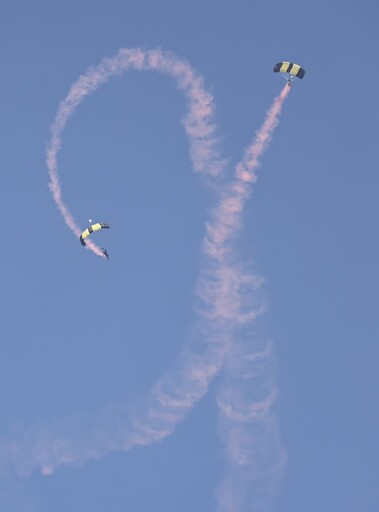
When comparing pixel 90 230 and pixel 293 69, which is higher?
pixel 293 69

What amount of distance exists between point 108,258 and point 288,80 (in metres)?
17.1

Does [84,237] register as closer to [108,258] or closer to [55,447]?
[108,258]

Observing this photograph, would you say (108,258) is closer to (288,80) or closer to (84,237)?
(84,237)

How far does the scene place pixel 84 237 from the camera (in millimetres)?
101312

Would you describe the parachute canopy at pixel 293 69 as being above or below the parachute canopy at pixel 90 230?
above

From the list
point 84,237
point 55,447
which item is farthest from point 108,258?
point 55,447

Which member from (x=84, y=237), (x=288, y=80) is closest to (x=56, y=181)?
(x=84, y=237)

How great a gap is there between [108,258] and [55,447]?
13229 mm

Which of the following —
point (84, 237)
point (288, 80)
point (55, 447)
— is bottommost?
point (55, 447)

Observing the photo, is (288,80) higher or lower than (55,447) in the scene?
higher

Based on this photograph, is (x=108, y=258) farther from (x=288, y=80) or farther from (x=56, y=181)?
(x=288, y=80)

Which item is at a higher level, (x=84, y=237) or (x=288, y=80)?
(x=288, y=80)

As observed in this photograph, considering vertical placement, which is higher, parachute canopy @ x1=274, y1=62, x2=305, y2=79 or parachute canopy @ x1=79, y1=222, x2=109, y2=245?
parachute canopy @ x1=274, y1=62, x2=305, y2=79

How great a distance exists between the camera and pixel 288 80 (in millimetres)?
101938
